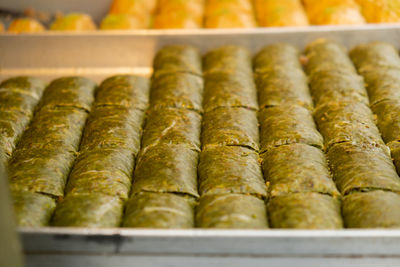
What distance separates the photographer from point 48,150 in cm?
313

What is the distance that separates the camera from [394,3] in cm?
467

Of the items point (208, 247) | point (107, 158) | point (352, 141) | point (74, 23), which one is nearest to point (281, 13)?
point (352, 141)

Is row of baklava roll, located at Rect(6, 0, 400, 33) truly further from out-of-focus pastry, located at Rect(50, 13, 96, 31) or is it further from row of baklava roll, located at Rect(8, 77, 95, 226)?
row of baklava roll, located at Rect(8, 77, 95, 226)

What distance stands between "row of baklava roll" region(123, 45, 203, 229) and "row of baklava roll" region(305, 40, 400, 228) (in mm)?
1001

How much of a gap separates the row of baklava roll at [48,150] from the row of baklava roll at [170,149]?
0.53 meters

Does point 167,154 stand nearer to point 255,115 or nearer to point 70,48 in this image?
point 255,115

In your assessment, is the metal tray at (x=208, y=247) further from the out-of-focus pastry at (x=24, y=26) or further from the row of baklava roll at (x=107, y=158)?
the out-of-focus pastry at (x=24, y=26)

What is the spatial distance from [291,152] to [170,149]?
87cm

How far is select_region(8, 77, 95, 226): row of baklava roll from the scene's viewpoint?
106 inches

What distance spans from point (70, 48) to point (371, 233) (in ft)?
12.1

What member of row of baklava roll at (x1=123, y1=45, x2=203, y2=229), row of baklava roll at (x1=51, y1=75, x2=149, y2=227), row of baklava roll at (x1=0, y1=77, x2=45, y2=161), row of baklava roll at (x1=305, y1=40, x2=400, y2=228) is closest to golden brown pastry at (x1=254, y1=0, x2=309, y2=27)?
row of baklava roll at (x1=305, y1=40, x2=400, y2=228)

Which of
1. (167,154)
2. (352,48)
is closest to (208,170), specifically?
(167,154)

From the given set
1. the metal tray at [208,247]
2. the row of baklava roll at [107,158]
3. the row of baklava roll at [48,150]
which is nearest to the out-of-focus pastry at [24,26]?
the row of baklava roll at [48,150]

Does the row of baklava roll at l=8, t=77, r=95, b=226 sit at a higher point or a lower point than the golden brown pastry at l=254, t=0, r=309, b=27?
lower
